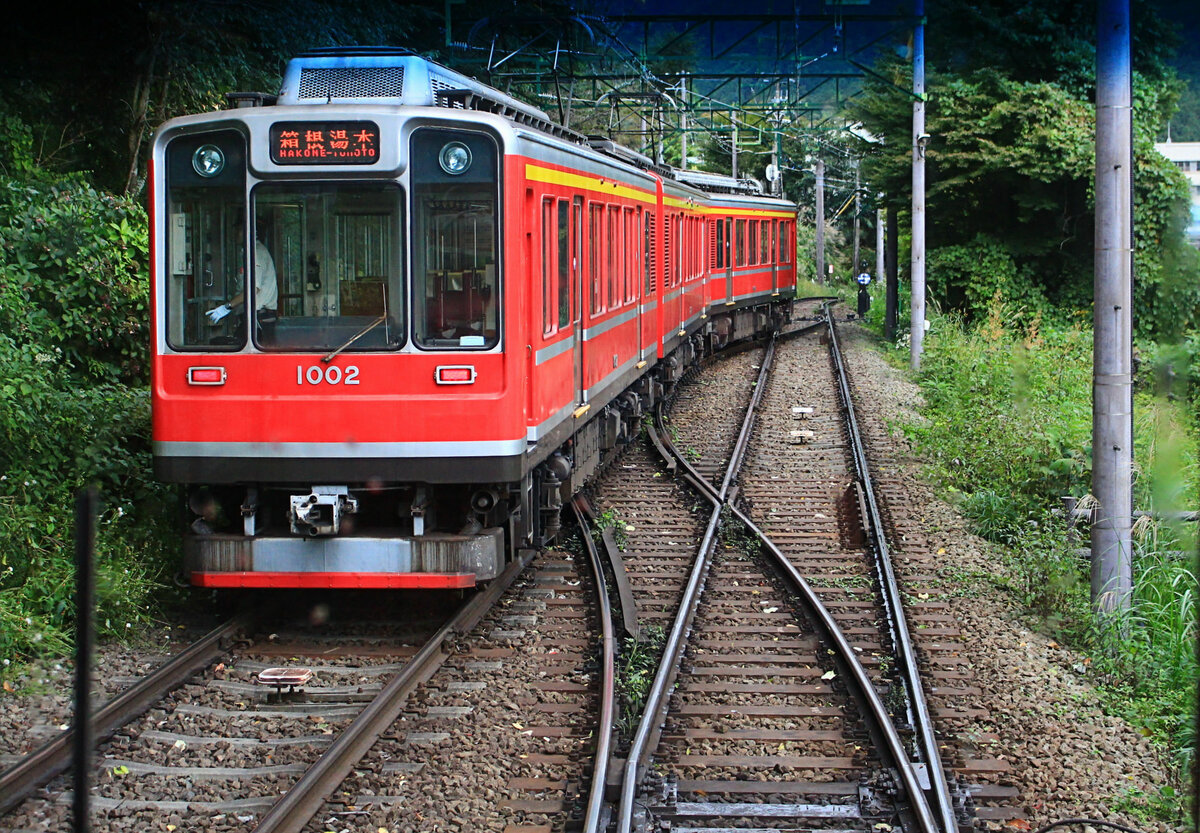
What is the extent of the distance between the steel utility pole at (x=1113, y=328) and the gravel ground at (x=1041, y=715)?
60cm

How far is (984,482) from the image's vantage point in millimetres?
12375

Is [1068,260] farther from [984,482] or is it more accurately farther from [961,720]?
[961,720]

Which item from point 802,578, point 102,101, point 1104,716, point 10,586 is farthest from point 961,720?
point 102,101

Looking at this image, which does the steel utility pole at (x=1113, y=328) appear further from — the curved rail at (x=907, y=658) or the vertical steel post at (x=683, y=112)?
the vertical steel post at (x=683, y=112)

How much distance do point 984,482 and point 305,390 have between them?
24.3 ft

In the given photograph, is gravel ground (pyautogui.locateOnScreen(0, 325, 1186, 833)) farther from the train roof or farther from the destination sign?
the train roof

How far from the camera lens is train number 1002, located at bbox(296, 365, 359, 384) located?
7070 millimetres

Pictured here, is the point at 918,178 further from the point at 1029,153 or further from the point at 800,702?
the point at 800,702

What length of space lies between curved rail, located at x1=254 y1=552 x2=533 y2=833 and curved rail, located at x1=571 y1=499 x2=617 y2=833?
75cm

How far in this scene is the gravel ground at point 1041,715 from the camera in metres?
5.49

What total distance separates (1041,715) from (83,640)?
5.42 metres

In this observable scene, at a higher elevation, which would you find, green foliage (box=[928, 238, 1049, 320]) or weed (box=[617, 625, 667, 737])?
green foliage (box=[928, 238, 1049, 320])

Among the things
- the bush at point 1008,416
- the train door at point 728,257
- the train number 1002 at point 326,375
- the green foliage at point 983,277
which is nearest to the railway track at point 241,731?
the train number 1002 at point 326,375

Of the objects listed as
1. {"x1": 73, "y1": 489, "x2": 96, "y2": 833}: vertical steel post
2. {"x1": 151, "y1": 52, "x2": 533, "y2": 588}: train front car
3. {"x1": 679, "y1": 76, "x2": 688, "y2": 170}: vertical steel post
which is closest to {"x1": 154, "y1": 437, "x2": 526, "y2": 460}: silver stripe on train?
{"x1": 151, "y1": 52, "x2": 533, "y2": 588}: train front car
